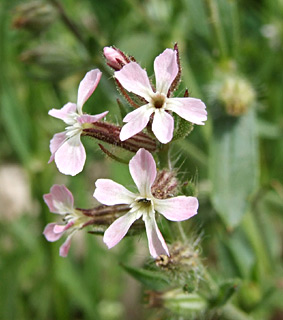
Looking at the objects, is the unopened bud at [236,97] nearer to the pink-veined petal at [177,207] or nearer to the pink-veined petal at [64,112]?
the pink-veined petal at [64,112]

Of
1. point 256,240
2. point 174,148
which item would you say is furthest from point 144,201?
point 256,240

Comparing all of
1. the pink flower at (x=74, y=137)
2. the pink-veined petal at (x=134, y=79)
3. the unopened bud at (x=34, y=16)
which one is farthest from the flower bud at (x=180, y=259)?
the unopened bud at (x=34, y=16)

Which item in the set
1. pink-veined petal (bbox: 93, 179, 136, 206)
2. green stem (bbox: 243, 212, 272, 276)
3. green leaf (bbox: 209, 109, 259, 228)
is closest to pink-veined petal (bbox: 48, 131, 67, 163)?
pink-veined petal (bbox: 93, 179, 136, 206)

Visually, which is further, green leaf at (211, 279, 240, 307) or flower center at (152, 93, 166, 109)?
green leaf at (211, 279, 240, 307)

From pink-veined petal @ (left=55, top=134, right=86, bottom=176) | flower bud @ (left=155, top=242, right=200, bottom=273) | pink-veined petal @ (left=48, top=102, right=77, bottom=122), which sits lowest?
flower bud @ (left=155, top=242, right=200, bottom=273)

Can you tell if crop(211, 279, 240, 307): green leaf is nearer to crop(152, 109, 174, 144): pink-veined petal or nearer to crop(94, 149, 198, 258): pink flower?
crop(94, 149, 198, 258): pink flower

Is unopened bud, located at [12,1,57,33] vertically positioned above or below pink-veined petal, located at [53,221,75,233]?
above
